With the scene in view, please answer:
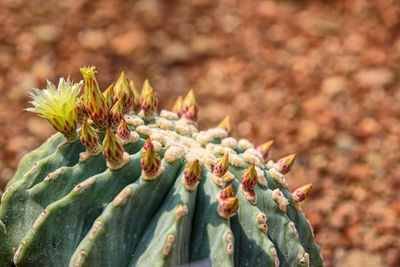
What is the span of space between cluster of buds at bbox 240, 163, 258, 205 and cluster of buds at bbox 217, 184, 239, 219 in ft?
0.33

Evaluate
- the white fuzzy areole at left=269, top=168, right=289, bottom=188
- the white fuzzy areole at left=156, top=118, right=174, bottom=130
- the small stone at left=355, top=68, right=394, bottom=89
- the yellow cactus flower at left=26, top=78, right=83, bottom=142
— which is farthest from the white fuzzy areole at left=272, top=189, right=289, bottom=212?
the small stone at left=355, top=68, right=394, bottom=89

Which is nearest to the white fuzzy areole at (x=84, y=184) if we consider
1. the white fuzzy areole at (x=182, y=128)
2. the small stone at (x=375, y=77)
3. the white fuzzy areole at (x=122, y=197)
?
the white fuzzy areole at (x=122, y=197)

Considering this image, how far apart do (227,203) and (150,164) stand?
270 millimetres

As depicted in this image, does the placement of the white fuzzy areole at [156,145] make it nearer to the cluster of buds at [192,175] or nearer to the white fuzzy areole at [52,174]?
the cluster of buds at [192,175]

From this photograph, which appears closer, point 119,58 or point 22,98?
point 22,98

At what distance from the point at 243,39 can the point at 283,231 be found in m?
4.09

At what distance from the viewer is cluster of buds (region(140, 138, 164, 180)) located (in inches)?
59.9

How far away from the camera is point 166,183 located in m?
1.63

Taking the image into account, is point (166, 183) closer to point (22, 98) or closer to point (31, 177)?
point (31, 177)

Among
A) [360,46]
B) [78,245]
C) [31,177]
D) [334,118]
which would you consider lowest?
[334,118]

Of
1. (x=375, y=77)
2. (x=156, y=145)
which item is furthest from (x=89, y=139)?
(x=375, y=77)

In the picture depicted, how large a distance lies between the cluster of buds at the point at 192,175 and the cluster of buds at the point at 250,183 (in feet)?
0.63

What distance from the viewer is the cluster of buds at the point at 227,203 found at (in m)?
1.54

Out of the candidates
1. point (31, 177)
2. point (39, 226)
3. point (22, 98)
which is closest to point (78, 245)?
point (39, 226)
